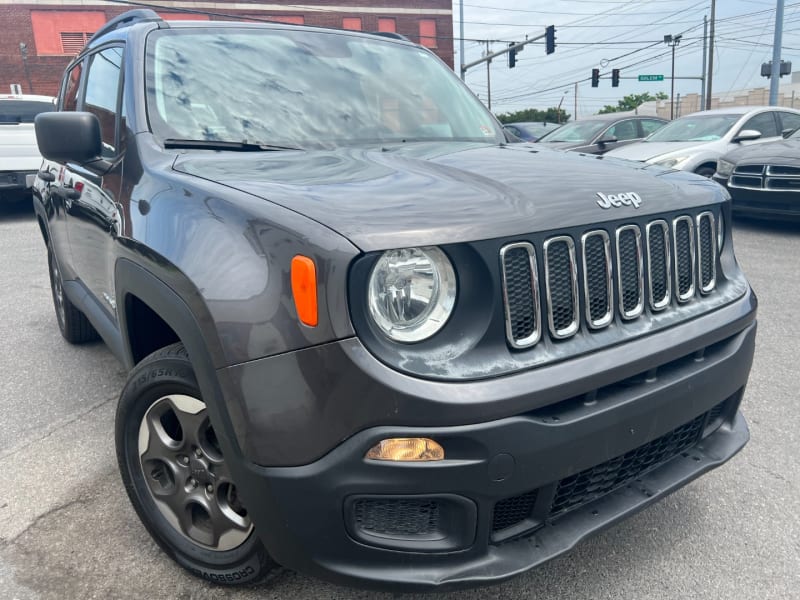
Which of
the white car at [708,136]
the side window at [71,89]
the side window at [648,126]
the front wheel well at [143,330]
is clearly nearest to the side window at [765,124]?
the white car at [708,136]

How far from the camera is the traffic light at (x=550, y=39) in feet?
88.1

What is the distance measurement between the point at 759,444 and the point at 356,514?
7.24ft

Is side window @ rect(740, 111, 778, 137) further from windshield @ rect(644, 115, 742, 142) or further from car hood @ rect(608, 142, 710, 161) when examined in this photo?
car hood @ rect(608, 142, 710, 161)

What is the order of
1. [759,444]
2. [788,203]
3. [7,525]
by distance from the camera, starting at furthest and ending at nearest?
[788,203] < [759,444] < [7,525]

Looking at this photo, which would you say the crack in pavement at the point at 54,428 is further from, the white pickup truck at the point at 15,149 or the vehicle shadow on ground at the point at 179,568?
the white pickup truck at the point at 15,149

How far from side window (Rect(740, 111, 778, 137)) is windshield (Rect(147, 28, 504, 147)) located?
8231mm

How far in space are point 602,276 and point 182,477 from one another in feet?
4.54

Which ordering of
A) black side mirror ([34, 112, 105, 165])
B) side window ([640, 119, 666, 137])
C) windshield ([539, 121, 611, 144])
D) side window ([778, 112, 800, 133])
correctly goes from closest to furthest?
black side mirror ([34, 112, 105, 165]), side window ([778, 112, 800, 133]), windshield ([539, 121, 611, 144]), side window ([640, 119, 666, 137])

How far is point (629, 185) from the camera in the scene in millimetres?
2076

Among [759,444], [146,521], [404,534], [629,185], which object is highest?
[629,185]

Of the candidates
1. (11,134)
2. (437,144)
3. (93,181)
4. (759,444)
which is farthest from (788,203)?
(11,134)

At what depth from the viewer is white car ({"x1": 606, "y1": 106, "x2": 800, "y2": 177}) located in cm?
921

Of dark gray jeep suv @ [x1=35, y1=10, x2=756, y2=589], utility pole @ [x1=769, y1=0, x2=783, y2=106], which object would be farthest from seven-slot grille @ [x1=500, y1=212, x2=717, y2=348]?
utility pole @ [x1=769, y1=0, x2=783, y2=106]

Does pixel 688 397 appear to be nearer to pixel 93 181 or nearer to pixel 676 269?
pixel 676 269
